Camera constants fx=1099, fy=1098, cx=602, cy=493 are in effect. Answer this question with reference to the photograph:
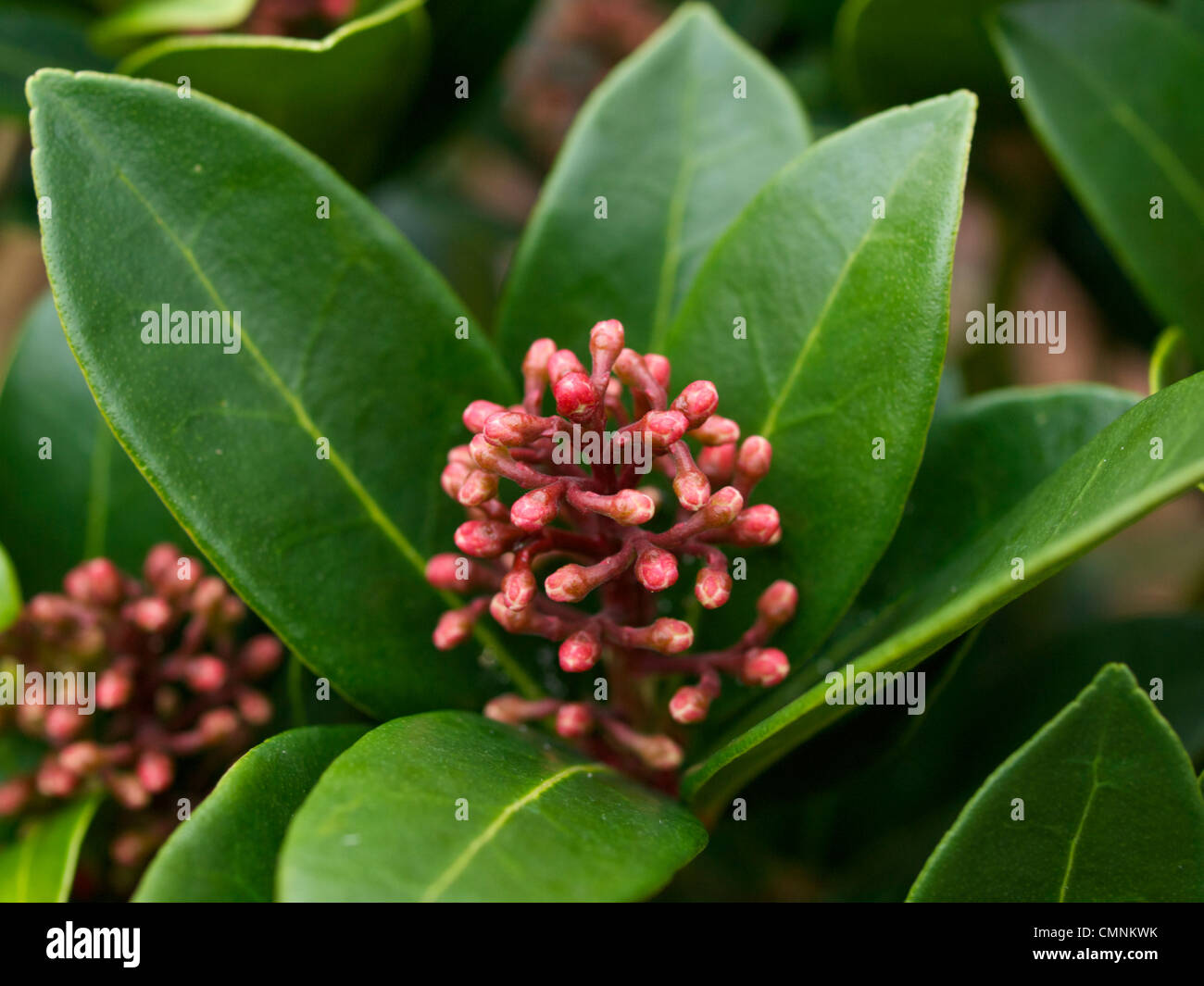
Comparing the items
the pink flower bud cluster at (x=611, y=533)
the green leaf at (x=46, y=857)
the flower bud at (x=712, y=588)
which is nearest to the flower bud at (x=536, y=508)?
the pink flower bud cluster at (x=611, y=533)

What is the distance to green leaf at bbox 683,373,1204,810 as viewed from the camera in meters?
1.15

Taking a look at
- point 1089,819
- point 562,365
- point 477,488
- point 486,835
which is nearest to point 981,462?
point 1089,819

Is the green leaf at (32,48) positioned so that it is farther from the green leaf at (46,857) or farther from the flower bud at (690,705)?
the flower bud at (690,705)

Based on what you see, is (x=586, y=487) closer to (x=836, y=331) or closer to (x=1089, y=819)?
(x=836, y=331)

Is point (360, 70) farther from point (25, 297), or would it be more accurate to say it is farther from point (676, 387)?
point (25, 297)

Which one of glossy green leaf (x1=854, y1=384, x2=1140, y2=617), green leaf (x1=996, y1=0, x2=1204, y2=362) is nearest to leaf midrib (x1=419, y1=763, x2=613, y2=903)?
glossy green leaf (x1=854, y1=384, x2=1140, y2=617)

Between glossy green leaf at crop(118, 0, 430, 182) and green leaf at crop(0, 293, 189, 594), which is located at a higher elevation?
glossy green leaf at crop(118, 0, 430, 182)

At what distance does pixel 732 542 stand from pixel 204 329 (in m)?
0.83

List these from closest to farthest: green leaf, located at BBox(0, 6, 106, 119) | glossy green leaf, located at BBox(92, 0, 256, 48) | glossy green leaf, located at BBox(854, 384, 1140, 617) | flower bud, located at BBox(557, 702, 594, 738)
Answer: flower bud, located at BBox(557, 702, 594, 738) < glossy green leaf, located at BBox(854, 384, 1140, 617) < glossy green leaf, located at BBox(92, 0, 256, 48) < green leaf, located at BBox(0, 6, 106, 119)

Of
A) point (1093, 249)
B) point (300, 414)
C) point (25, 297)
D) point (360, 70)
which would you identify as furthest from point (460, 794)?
point (25, 297)

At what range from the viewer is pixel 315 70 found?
2.04 meters

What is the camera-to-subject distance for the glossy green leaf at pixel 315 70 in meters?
1.94

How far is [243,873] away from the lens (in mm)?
1302

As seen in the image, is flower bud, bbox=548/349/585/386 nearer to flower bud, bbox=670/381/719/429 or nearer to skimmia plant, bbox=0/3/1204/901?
skimmia plant, bbox=0/3/1204/901
